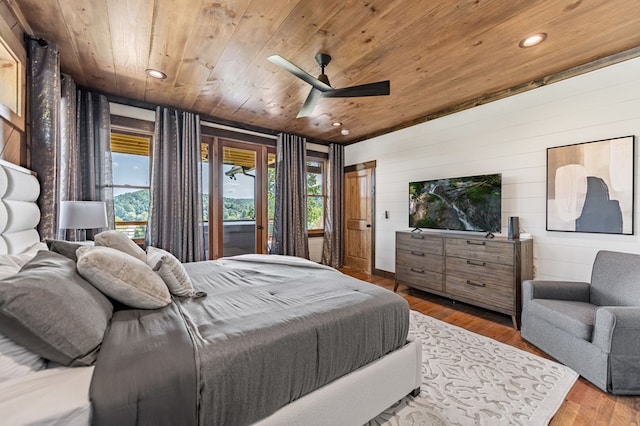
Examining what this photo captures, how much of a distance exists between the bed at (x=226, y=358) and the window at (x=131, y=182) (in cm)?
162

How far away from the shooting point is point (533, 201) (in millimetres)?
3127

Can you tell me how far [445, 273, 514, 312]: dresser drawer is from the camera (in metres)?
2.90

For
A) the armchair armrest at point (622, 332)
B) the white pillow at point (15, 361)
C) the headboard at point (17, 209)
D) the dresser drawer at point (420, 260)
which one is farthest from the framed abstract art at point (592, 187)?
the headboard at point (17, 209)

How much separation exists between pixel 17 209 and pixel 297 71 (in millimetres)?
2157

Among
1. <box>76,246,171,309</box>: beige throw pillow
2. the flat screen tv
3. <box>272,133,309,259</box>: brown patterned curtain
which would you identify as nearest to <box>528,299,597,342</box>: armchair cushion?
the flat screen tv

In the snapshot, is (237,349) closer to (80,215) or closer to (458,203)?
(80,215)

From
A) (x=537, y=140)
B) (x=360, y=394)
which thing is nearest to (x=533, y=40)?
(x=537, y=140)

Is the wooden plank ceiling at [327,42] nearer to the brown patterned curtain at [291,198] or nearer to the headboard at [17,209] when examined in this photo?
the headboard at [17,209]

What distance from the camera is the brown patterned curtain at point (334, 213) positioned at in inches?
217

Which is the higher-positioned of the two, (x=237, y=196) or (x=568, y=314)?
(x=237, y=196)

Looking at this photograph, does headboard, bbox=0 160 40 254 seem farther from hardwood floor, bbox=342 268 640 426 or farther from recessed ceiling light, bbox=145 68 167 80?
hardwood floor, bbox=342 268 640 426

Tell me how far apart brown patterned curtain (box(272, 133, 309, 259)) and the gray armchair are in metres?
3.36

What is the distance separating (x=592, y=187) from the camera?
2.68 metres

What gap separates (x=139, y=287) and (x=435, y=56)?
118 inches
